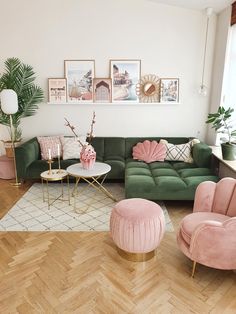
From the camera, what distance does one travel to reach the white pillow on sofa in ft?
13.0

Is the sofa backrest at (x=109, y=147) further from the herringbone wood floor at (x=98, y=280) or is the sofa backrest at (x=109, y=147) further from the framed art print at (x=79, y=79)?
the herringbone wood floor at (x=98, y=280)

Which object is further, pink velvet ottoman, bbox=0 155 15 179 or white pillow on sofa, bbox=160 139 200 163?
pink velvet ottoman, bbox=0 155 15 179

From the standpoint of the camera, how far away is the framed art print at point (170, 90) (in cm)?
429

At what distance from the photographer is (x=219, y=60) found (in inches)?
156

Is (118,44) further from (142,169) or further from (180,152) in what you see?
(142,169)

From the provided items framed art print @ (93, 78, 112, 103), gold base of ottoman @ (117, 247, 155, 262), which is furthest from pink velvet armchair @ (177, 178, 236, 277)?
framed art print @ (93, 78, 112, 103)

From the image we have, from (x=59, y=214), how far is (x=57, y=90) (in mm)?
2295

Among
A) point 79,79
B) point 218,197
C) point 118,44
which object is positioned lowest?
point 218,197

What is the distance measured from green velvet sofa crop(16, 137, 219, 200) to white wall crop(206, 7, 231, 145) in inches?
28.9

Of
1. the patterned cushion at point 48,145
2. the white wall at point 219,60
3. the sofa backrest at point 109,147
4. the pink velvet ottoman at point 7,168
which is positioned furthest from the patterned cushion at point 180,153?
the pink velvet ottoman at point 7,168

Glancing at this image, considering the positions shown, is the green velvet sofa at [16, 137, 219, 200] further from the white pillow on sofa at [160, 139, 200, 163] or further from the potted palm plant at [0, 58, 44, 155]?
the potted palm plant at [0, 58, 44, 155]

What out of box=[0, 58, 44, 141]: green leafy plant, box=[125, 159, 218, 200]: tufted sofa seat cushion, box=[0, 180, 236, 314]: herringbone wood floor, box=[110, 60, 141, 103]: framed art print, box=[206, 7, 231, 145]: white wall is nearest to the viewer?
box=[0, 180, 236, 314]: herringbone wood floor

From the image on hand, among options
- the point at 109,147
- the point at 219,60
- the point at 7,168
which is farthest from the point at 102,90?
the point at 7,168

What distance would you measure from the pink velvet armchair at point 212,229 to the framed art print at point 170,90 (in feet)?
7.80
